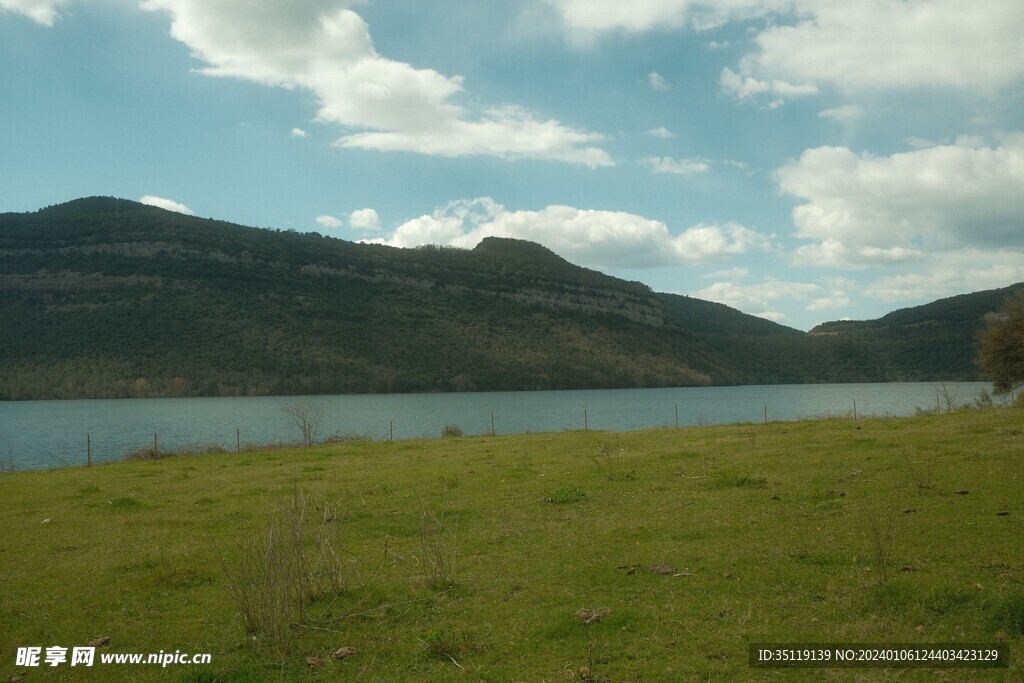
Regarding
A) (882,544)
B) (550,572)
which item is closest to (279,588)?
(550,572)

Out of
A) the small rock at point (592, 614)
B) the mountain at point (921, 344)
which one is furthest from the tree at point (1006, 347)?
the mountain at point (921, 344)

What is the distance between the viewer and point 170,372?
12862cm

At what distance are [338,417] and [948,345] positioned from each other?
407ft

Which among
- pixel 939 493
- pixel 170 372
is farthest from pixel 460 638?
pixel 170 372

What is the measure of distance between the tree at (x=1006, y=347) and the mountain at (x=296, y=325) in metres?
108

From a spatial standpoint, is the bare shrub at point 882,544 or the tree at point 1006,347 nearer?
the bare shrub at point 882,544

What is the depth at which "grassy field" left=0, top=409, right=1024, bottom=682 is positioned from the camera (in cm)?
705

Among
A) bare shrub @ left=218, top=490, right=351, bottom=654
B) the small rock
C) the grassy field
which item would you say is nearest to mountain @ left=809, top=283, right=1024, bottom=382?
the grassy field

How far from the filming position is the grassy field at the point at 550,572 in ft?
23.1

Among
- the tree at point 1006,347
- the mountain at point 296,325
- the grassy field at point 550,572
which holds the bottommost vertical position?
the grassy field at point 550,572

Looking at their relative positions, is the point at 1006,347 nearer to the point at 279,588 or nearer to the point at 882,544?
the point at 882,544

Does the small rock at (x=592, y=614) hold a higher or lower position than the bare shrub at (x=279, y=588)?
lower

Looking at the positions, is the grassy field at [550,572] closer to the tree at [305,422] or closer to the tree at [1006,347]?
the tree at [305,422]

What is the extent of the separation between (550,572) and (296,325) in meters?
147
